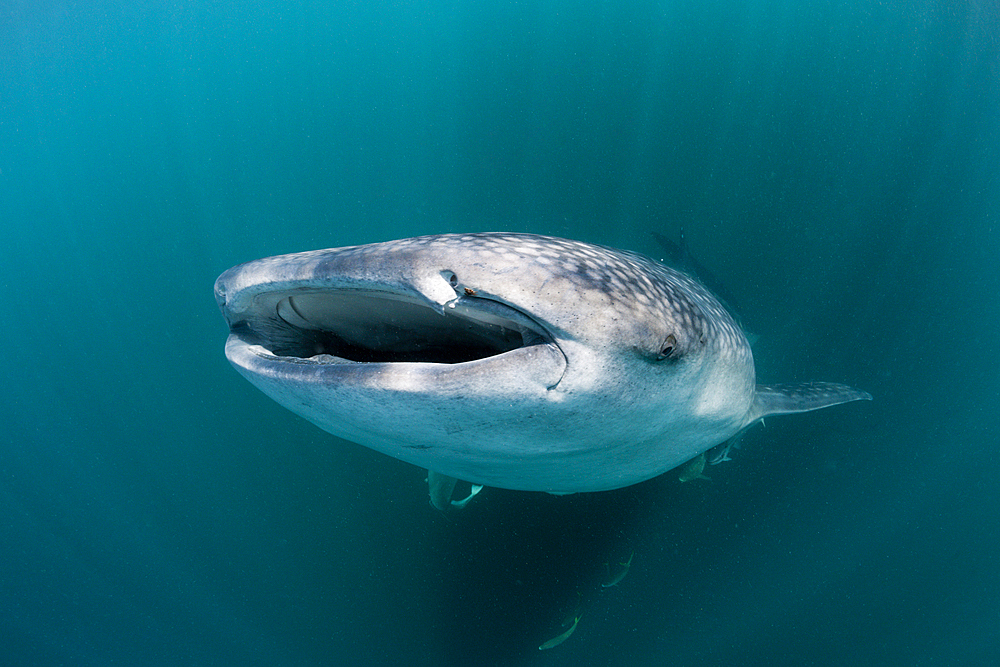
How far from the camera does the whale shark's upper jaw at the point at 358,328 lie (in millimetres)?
1146

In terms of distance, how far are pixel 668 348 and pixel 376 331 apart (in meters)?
0.93

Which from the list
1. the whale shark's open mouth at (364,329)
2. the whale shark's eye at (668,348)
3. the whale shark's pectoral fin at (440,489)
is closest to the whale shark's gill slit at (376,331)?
the whale shark's open mouth at (364,329)

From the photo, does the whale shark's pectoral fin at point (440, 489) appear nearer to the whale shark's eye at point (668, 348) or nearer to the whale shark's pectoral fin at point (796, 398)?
the whale shark's pectoral fin at point (796, 398)

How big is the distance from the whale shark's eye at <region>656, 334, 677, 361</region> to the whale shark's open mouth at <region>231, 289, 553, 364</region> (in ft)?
1.18

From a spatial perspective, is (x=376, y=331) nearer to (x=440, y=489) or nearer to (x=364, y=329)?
(x=364, y=329)

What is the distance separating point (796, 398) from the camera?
2.74m

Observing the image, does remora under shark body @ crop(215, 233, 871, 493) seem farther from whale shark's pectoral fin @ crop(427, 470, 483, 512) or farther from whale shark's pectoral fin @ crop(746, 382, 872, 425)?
whale shark's pectoral fin @ crop(427, 470, 483, 512)

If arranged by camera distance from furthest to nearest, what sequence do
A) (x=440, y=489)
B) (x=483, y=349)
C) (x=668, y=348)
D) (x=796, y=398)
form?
(x=440, y=489) → (x=796, y=398) → (x=483, y=349) → (x=668, y=348)

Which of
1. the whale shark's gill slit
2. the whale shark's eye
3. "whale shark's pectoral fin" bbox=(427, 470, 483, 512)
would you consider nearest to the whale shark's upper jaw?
the whale shark's gill slit

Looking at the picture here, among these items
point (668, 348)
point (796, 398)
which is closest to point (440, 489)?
point (796, 398)

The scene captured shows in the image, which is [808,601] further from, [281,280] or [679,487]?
[281,280]

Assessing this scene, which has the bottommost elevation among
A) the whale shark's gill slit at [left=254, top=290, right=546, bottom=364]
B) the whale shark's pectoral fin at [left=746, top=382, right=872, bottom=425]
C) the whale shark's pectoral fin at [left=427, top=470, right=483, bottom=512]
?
the whale shark's pectoral fin at [left=427, top=470, right=483, bottom=512]

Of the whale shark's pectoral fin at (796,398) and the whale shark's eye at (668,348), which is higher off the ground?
the whale shark's eye at (668,348)

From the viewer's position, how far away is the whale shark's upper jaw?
3.76 ft
